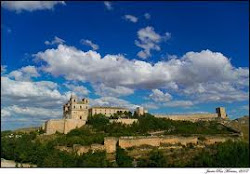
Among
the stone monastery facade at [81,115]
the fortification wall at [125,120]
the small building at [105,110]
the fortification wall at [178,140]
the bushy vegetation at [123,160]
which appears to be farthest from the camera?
the small building at [105,110]

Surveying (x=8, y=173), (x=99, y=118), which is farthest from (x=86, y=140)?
(x=8, y=173)

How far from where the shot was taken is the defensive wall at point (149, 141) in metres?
11.4

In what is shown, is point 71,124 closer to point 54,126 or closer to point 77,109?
point 54,126

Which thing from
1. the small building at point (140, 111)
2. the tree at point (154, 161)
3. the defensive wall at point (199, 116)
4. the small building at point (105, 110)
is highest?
the small building at point (105, 110)

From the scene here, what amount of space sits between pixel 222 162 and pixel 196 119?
883cm

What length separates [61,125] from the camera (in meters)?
16.2

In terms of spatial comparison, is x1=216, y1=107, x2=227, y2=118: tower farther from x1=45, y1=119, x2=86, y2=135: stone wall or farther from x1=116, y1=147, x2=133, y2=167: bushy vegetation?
x1=116, y1=147, x2=133, y2=167: bushy vegetation

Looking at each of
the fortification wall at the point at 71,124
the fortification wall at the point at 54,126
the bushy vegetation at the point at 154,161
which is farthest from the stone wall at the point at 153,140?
the fortification wall at the point at 54,126

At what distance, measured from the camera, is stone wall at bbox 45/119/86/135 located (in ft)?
52.4

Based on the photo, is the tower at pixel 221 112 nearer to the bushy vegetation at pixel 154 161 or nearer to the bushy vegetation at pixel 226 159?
the bushy vegetation at pixel 226 159

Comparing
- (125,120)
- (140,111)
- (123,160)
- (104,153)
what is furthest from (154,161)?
(140,111)

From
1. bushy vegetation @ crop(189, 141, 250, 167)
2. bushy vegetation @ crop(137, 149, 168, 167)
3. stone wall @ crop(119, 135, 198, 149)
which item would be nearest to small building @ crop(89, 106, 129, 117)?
stone wall @ crop(119, 135, 198, 149)

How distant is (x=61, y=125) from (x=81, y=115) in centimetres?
178

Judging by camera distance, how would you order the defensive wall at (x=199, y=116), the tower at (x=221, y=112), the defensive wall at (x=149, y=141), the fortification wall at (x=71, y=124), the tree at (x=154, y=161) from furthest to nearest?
the tower at (x=221, y=112), the defensive wall at (x=199, y=116), the fortification wall at (x=71, y=124), the defensive wall at (x=149, y=141), the tree at (x=154, y=161)
